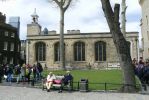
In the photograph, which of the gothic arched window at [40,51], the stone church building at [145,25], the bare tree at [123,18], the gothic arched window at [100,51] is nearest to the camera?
the bare tree at [123,18]

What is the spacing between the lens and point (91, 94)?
23.0m

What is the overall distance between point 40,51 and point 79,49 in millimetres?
6446

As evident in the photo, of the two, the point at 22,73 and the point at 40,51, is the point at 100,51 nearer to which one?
the point at 40,51

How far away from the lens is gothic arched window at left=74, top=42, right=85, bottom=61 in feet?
192

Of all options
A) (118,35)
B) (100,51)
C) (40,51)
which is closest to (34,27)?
(40,51)

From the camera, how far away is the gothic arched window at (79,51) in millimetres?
58500

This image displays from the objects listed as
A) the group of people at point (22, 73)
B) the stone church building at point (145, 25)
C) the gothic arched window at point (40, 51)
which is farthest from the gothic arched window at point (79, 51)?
the group of people at point (22, 73)

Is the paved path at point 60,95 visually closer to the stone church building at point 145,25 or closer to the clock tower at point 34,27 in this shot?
the stone church building at point 145,25

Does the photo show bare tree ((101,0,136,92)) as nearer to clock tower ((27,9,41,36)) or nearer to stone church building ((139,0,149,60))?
stone church building ((139,0,149,60))

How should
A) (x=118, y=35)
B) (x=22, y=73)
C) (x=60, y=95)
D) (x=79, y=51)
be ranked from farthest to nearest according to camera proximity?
(x=79, y=51) → (x=22, y=73) → (x=118, y=35) → (x=60, y=95)

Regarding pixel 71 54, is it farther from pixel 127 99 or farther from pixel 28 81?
pixel 127 99

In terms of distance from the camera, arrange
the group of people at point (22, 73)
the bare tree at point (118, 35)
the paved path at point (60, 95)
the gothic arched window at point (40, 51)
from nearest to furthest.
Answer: the paved path at point (60, 95)
the bare tree at point (118, 35)
the group of people at point (22, 73)
the gothic arched window at point (40, 51)

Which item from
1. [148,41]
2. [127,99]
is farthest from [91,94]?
[148,41]

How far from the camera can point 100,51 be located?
190ft
